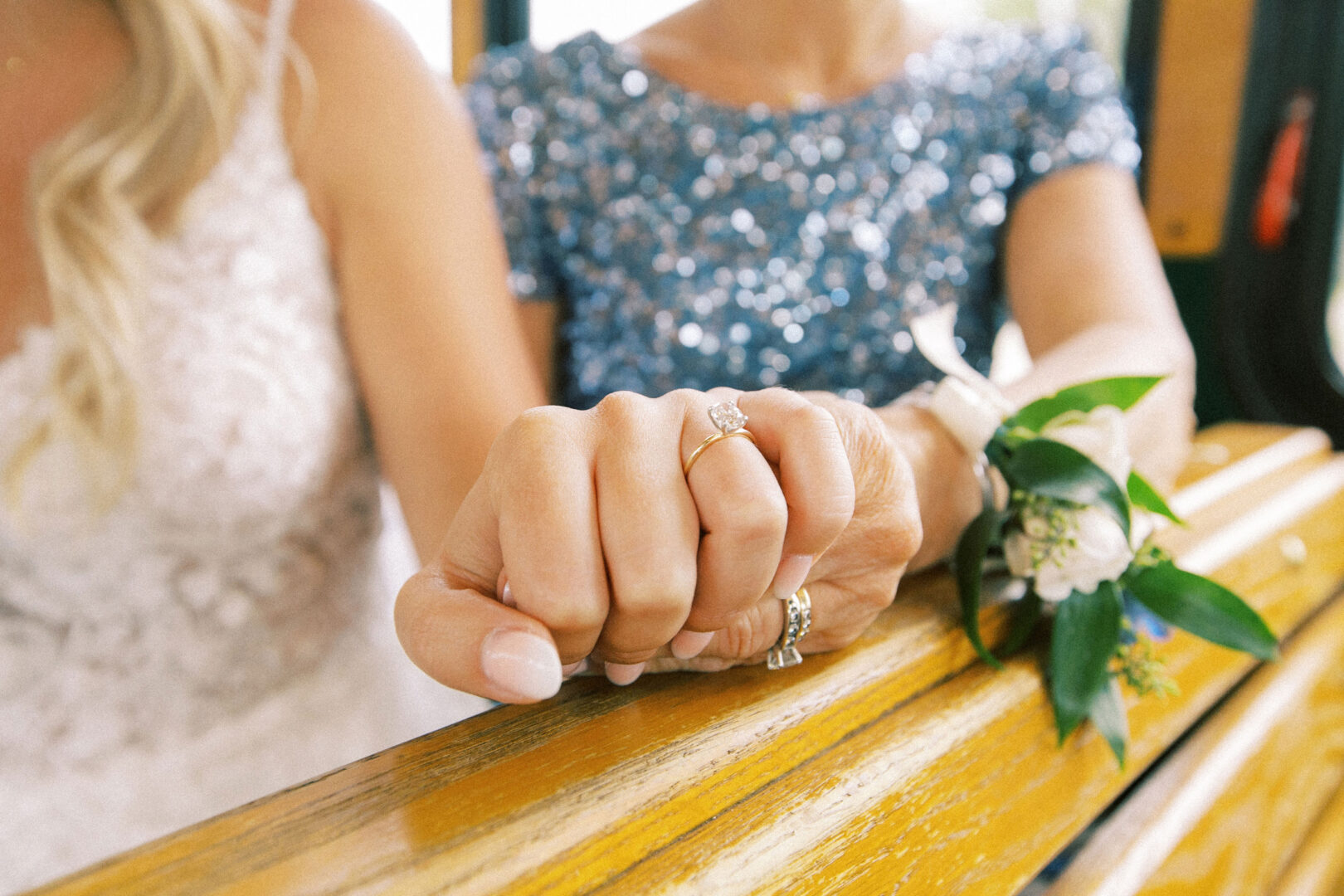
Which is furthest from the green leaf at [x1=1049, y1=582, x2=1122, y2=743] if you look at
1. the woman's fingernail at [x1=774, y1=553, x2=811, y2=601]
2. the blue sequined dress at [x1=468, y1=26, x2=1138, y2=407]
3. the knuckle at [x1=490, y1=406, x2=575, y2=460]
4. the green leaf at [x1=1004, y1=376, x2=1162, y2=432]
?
the blue sequined dress at [x1=468, y1=26, x2=1138, y2=407]

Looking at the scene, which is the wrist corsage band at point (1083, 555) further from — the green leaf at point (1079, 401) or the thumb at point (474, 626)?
the thumb at point (474, 626)

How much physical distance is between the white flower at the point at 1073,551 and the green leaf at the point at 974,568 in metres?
0.02

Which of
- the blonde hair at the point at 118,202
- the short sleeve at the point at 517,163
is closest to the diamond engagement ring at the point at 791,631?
the blonde hair at the point at 118,202

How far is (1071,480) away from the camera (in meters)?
0.44

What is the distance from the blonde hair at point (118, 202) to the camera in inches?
21.2

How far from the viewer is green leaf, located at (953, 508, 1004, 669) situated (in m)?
0.42

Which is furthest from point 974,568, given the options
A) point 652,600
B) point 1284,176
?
Answer: point 1284,176

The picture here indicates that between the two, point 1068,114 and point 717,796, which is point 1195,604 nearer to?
point 717,796

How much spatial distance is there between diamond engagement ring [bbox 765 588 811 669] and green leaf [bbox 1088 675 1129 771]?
19cm

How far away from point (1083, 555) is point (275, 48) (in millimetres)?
662

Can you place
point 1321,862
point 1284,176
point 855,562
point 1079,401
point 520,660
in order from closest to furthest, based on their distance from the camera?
point 520,660 < point 855,562 < point 1079,401 < point 1321,862 < point 1284,176

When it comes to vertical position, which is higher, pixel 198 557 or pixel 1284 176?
pixel 1284 176

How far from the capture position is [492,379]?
22.6 inches

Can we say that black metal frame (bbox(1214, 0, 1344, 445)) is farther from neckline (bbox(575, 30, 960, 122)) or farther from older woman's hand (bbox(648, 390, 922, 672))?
older woman's hand (bbox(648, 390, 922, 672))
